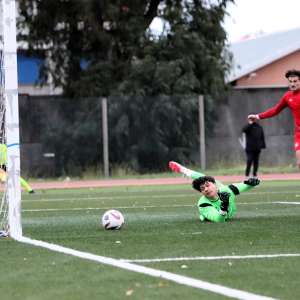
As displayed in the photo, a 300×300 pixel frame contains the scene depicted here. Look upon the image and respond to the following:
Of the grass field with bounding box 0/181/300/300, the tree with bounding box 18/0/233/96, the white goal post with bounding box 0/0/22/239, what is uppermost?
the tree with bounding box 18/0/233/96

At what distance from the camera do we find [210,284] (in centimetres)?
685

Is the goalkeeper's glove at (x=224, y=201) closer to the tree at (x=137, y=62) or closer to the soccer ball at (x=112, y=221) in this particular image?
the soccer ball at (x=112, y=221)

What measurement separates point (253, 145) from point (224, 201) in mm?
16204

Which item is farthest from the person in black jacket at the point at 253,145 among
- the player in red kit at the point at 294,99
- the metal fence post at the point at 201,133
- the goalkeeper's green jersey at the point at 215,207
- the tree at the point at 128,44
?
the goalkeeper's green jersey at the point at 215,207

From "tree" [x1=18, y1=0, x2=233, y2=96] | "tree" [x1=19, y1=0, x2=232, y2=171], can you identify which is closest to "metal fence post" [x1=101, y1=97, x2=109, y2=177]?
"tree" [x1=19, y1=0, x2=232, y2=171]

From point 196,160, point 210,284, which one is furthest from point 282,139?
point 210,284

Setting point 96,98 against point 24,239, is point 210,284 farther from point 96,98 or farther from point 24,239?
point 96,98

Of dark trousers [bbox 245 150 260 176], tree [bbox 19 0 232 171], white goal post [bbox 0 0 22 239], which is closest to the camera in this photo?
white goal post [bbox 0 0 22 239]

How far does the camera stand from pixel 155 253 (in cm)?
869

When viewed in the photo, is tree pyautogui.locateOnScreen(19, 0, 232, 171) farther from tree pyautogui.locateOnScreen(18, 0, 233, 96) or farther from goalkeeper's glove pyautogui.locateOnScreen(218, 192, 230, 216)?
goalkeeper's glove pyautogui.locateOnScreen(218, 192, 230, 216)

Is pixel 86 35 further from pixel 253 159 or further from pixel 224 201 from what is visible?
pixel 224 201

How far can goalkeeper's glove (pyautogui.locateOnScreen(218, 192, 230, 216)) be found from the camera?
38.3 feet

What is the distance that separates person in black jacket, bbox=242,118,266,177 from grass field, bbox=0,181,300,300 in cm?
1236

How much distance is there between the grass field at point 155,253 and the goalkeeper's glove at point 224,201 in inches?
7.4
